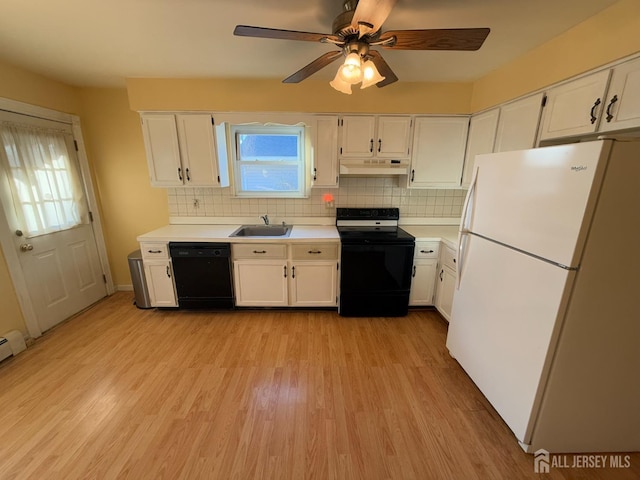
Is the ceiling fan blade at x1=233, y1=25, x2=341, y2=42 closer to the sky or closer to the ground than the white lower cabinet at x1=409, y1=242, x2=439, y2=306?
closer to the sky

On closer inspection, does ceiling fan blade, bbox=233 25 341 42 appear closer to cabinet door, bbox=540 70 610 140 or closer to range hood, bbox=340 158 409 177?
range hood, bbox=340 158 409 177

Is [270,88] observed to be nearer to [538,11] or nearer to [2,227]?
[538,11]

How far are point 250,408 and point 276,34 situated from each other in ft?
7.23

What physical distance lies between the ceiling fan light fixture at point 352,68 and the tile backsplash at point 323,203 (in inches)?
65.7

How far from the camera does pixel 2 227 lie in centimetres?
213

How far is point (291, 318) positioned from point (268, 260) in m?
0.67

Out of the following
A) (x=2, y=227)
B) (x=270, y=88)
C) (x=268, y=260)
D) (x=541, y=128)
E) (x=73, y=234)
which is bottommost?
(x=268, y=260)

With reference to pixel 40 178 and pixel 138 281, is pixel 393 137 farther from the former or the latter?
pixel 40 178

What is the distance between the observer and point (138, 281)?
281cm

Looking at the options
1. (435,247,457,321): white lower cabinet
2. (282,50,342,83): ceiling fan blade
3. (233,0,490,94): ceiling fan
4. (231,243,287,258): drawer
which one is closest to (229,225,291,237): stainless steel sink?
(231,243,287,258): drawer

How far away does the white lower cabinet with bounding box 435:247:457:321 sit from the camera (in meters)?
2.47

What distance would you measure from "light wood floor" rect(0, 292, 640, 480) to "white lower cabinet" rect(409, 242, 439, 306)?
1.15 feet

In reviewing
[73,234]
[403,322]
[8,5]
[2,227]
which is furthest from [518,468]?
[73,234]

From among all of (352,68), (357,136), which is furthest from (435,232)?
(352,68)
